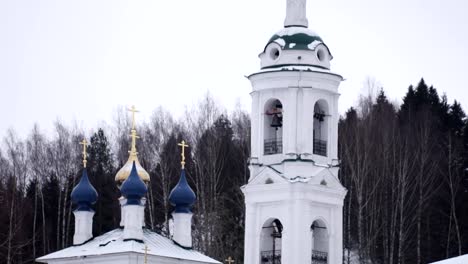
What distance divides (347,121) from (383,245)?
626cm

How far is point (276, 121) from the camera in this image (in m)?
40.4

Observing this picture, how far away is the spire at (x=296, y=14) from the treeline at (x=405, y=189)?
7.90 metres

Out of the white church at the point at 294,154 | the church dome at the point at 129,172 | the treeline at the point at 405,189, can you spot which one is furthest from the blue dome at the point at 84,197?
the treeline at the point at 405,189

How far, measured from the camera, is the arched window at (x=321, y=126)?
40.2 m

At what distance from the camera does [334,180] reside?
40094 millimetres

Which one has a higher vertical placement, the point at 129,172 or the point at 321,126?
the point at 321,126

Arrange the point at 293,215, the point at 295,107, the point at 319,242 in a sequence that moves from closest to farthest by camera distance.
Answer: the point at 293,215 → the point at 295,107 → the point at 319,242

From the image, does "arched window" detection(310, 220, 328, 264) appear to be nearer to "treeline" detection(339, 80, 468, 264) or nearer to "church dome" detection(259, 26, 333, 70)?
"church dome" detection(259, 26, 333, 70)

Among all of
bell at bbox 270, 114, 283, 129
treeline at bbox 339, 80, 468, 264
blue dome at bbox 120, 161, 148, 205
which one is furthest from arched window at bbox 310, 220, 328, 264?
treeline at bbox 339, 80, 468, 264

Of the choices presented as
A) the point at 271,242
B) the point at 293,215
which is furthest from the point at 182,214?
the point at 271,242

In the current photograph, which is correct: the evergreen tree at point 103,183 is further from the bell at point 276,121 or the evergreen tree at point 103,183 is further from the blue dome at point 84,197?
the blue dome at point 84,197

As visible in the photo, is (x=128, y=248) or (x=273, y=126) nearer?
(x=128, y=248)

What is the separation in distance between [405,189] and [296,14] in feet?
29.9

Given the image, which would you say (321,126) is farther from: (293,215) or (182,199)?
(182,199)
